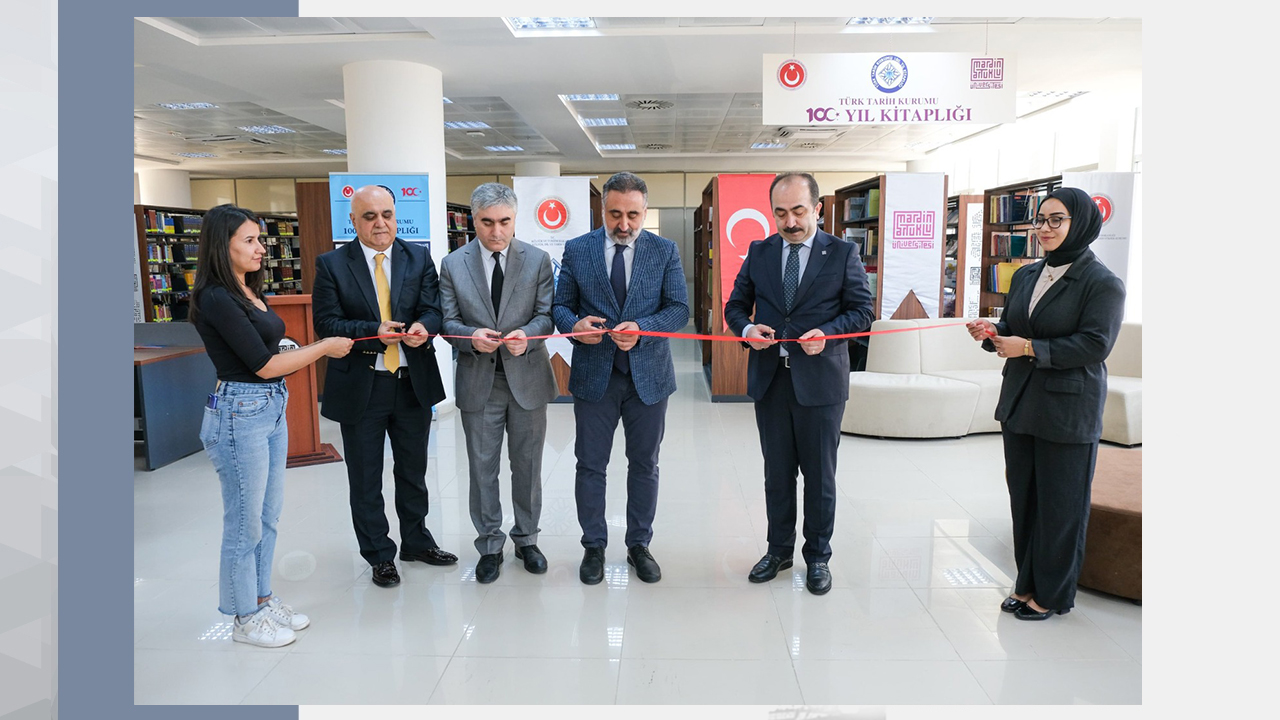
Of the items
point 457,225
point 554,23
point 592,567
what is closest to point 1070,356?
point 592,567

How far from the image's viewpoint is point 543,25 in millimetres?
6703

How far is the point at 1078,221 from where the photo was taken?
108 inches

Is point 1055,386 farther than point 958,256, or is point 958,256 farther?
point 958,256

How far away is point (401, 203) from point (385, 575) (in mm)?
4439

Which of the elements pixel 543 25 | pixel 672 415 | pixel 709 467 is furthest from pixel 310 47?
pixel 709 467

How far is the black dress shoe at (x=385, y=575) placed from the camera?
3.32 m

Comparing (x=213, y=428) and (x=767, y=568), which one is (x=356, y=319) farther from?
(x=767, y=568)

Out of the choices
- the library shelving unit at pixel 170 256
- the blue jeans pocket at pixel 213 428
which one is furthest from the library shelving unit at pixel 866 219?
the library shelving unit at pixel 170 256

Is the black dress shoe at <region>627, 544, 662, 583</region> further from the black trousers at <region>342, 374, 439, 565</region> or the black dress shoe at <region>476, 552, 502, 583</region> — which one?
the black trousers at <region>342, 374, 439, 565</region>

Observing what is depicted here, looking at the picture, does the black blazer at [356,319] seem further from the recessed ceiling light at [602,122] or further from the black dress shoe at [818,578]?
the recessed ceiling light at [602,122]

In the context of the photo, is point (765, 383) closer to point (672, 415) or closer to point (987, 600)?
point (987, 600)

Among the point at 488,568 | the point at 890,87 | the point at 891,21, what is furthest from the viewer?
the point at 891,21
